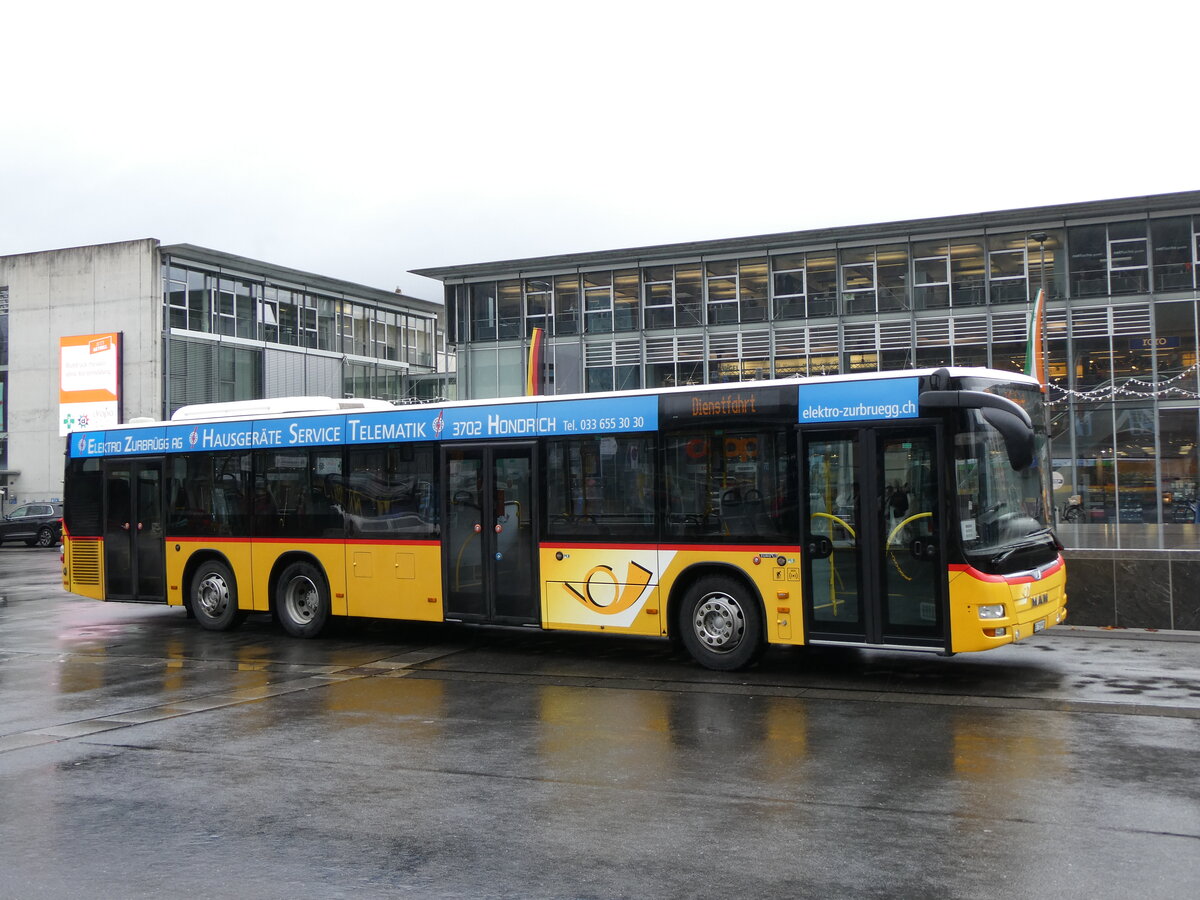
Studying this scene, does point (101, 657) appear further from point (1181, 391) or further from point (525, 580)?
point (1181, 391)

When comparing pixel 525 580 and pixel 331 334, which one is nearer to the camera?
pixel 525 580

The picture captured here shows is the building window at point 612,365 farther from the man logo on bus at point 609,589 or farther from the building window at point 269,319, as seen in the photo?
the man logo on bus at point 609,589

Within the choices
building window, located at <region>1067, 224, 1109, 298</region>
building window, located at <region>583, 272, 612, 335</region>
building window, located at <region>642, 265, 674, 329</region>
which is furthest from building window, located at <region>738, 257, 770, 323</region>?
building window, located at <region>1067, 224, 1109, 298</region>

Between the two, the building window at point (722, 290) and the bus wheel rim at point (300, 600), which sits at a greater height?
the building window at point (722, 290)

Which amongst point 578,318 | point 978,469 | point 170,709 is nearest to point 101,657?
point 170,709

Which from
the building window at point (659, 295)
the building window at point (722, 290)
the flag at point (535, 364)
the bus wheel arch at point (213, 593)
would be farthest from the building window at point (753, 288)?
the bus wheel arch at point (213, 593)

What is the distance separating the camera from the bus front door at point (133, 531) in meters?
16.1

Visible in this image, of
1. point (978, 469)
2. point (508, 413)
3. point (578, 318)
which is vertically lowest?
point (978, 469)

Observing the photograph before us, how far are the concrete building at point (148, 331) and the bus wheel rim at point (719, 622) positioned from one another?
131ft

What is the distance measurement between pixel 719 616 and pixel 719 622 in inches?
2.4

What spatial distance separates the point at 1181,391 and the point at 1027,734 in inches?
1131

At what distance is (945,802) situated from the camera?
6.61m

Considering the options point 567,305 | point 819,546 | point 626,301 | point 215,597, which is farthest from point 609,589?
point 567,305

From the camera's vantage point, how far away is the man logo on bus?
11.9 meters
